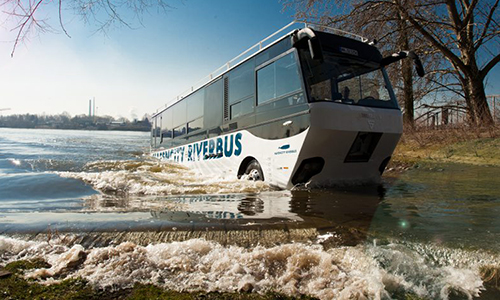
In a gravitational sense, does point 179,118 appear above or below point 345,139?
above

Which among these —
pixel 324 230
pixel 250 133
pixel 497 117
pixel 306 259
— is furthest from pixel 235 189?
pixel 497 117

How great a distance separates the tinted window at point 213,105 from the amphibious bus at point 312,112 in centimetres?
90

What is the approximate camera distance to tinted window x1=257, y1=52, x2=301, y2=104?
21.2ft

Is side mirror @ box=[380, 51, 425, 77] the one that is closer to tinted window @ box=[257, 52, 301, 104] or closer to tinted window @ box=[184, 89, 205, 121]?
tinted window @ box=[257, 52, 301, 104]

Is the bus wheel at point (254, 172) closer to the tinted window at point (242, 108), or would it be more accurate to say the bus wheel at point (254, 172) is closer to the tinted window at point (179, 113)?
the tinted window at point (242, 108)

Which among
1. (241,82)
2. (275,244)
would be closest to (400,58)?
(241,82)

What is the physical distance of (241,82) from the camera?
8438 millimetres

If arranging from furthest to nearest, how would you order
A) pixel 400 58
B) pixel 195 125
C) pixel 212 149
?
pixel 195 125, pixel 212 149, pixel 400 58

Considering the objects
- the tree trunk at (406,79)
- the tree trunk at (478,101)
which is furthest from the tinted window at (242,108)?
the tree trunk at (406,79)

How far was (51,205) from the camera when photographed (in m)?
5.48

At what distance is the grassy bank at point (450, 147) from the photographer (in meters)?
11.4

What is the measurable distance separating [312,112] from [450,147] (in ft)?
31.4

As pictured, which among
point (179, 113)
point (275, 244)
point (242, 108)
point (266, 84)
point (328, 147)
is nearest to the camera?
point (275, 244)

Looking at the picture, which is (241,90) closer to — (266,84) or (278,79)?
(266,84)
